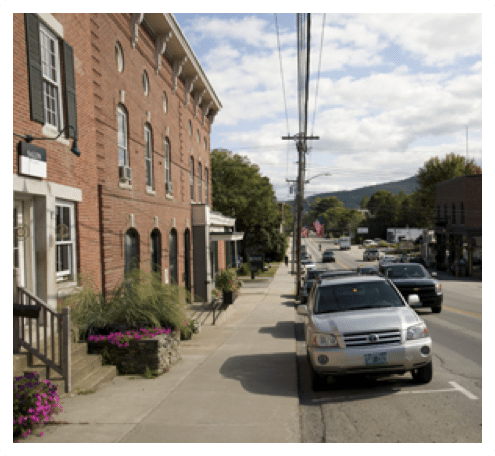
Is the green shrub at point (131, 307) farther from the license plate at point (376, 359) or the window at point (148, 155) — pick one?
the window at point (148, 155)

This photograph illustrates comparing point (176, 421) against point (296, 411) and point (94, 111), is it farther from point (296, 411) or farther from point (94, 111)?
point (94, 111)

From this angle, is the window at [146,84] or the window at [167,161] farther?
the window at [167,161]

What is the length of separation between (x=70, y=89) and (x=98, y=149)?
2.16m

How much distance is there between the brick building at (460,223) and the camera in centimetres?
4597

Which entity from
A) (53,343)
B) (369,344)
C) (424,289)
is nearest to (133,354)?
(53,343)

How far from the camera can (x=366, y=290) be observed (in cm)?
955

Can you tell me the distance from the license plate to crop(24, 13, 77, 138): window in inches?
264

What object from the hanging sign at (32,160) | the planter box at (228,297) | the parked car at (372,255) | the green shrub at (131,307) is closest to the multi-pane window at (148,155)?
the green shrub at (131,307)

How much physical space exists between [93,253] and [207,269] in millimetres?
12139

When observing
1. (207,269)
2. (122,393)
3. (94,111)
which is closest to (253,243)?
(207,269)

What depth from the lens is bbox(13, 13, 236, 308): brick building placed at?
9.37m

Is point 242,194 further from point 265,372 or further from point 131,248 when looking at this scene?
point 265,372

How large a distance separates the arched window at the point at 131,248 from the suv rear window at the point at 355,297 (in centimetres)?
665

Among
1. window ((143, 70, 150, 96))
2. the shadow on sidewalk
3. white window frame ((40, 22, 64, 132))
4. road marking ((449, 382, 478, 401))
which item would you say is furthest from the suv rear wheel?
window ((143, 70, 150, 96))
